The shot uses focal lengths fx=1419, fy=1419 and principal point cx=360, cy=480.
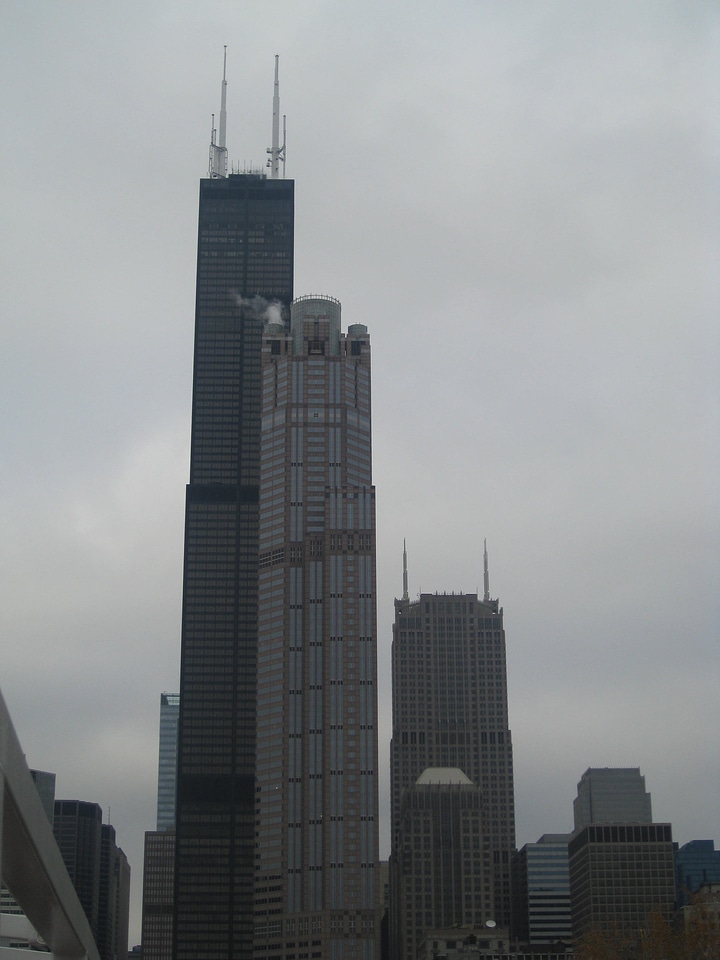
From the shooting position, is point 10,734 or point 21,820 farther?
point 21,820

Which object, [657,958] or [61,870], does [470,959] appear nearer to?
[657,958]

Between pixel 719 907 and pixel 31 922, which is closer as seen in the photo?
pixel 31 922

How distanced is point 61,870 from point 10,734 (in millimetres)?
16325

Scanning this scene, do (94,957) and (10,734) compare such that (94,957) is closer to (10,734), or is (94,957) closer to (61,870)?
(61,870)

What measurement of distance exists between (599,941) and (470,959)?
86.2 m

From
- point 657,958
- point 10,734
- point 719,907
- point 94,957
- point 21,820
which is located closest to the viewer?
point 10,734

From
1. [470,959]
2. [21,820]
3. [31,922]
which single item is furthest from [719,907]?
[21,820]

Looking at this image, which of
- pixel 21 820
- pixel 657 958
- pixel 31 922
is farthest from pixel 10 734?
pixel 657 958

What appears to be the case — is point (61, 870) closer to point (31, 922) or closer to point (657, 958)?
point (31, 922)

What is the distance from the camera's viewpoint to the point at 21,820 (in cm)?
3484

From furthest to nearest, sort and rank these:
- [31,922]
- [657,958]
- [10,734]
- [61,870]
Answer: [657,958]
[31,922]
[61,870]
[10,734]

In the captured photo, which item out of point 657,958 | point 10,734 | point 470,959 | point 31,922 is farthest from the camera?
point 470,959

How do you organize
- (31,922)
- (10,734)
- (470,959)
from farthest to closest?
(470,959)
(31,922)
(10,734)

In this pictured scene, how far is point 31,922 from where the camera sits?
49750mm
